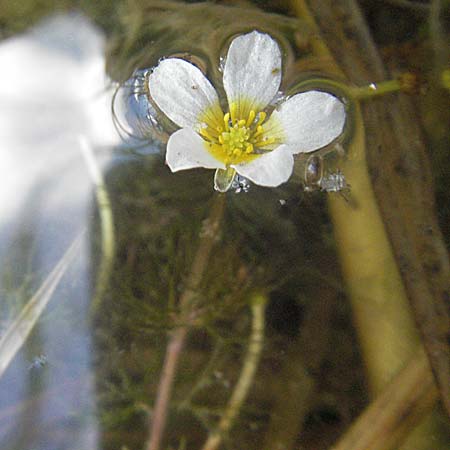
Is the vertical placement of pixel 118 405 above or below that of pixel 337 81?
below

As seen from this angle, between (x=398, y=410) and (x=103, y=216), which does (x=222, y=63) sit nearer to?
(x=103, y=216)

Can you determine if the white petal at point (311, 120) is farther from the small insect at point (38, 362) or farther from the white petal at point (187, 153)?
the small insect at point (38, 362)

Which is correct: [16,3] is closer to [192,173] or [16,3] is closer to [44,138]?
[44,138]

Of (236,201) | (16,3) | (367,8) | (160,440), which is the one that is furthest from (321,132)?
(16,3)

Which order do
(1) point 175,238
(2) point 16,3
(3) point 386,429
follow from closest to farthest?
(3) point 386,429 < (1) point 175,238 < (2) point 16,3

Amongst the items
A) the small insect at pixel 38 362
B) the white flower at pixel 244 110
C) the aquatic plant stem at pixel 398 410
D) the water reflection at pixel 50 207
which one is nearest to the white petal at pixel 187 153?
the white flower at pixel 244 110

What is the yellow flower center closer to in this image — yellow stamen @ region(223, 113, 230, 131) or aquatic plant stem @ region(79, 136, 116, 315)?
yellow stamen @ region(223, 113, 230, 131)

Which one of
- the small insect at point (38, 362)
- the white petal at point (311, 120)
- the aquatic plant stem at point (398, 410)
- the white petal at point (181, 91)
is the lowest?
the aquatic plant stem at point (398, 410)
